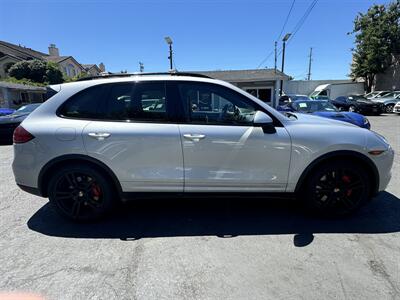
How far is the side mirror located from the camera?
9.46 ft

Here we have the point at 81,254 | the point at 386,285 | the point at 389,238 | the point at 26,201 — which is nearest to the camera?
the point at 386,285

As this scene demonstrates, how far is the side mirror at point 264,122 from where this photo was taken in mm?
2885

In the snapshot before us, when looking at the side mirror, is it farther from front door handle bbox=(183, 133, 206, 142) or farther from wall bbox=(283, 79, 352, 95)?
wall bbox=(283, 79, 352, 95)

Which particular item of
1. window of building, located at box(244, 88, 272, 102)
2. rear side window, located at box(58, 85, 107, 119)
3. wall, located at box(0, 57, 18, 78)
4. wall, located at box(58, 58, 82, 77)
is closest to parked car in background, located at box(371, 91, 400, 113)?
window of building, located at box(244, 88, 272, 102)

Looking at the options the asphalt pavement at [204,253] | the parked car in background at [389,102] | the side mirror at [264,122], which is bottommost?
the asphalt pavement at [204,253]

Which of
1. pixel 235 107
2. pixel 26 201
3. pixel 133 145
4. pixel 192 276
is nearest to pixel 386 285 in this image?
pixel 192 276

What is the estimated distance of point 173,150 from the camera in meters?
2.98

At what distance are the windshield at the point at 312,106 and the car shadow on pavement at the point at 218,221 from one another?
242 inches

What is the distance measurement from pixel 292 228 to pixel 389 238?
1027 millimetres

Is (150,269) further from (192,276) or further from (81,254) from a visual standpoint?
(81,254)

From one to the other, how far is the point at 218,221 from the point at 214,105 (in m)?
1.47

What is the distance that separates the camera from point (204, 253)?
8.68 ft

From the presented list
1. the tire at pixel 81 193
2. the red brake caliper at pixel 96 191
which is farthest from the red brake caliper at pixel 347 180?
the red brake caliper at pixel 96 191

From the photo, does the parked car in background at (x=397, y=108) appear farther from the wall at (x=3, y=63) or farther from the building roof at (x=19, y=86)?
the wall at (x=3, y=63)
